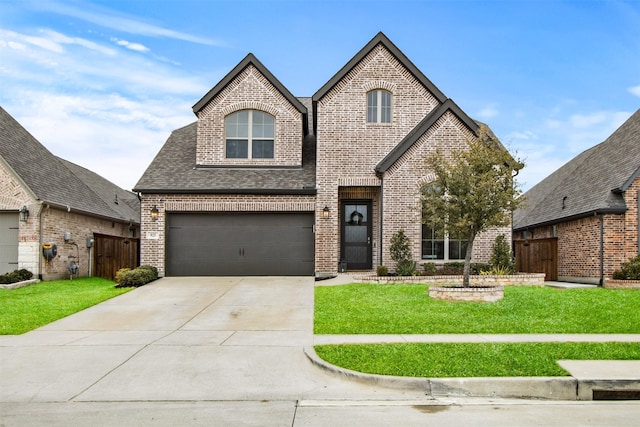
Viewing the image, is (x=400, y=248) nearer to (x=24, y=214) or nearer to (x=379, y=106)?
(x=379, y=106)

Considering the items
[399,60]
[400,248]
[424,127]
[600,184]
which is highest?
[399,60]

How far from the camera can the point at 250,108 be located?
20672 millimetres

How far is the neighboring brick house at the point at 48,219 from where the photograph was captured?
750 inches

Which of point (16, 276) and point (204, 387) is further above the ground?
point (16, 276)

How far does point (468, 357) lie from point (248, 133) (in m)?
14.3

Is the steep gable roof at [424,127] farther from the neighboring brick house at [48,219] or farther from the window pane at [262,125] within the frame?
the neighboring brick house at [48,219]

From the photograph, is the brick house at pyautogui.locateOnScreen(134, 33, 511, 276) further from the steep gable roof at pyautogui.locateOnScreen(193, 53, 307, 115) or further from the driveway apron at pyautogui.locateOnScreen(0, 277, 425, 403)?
the driveway apron at pyautogui.locateOnScreen(0, 277, 425, 403)

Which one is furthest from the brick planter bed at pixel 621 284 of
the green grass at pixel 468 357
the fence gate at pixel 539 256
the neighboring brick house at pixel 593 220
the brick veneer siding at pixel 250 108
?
the brick veneer siding at pixel 250 108

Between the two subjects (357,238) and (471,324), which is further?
(357,238)

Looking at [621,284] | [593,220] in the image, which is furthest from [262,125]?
[621,284]

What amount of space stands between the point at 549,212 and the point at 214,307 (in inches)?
576

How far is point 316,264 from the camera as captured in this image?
1942 cm

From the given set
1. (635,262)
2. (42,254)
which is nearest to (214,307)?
(42,254)

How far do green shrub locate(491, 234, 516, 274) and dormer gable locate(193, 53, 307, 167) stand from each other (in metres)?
7.53
